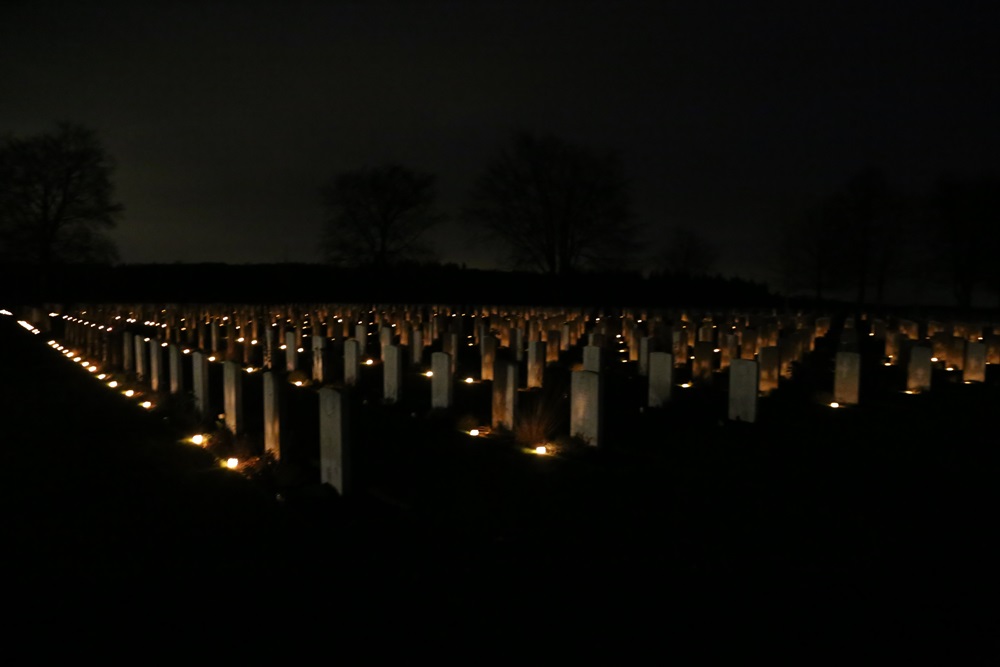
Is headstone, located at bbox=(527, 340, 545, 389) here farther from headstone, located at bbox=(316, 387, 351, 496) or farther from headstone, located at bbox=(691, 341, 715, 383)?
headstone, located at bbox=(316, 387, 351, 496)

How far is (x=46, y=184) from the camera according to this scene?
35.1 metres

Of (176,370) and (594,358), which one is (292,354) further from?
(594,358)

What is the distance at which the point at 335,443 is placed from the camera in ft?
18.3

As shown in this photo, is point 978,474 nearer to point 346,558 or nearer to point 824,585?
point 824,585

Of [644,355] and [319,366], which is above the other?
[644,355]

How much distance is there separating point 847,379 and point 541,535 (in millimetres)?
6480

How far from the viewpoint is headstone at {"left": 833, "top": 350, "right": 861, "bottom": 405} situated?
31.5ft

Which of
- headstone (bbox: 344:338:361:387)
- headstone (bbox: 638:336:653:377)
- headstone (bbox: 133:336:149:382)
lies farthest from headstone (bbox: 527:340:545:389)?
headstone (bbox: 133:336:149:382)

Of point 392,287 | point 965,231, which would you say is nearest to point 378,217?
point 392,287

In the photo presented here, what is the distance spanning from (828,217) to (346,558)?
40786mm

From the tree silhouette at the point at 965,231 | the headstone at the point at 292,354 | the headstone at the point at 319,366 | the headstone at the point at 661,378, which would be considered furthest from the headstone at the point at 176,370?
the tree silhouette at the point at 965,231

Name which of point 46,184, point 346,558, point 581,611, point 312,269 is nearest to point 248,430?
point 346,558

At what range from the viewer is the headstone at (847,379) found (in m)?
9.59

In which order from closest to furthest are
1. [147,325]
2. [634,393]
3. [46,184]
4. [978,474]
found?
[978,474]
[634,393]
[147,325]
[46,184]
